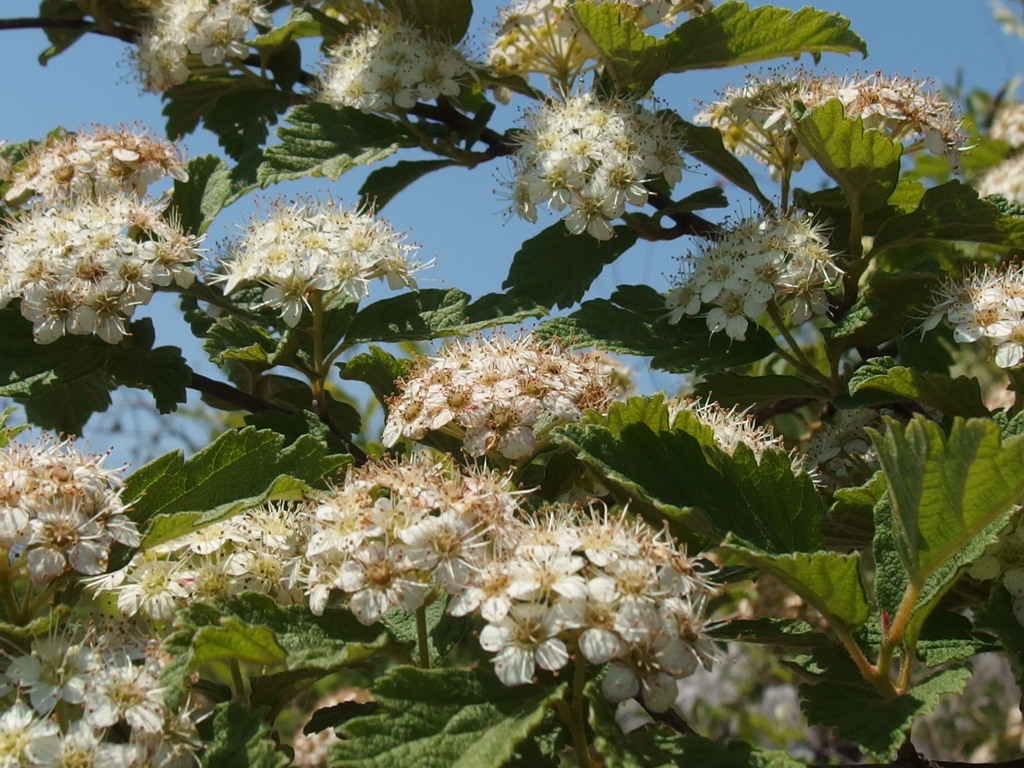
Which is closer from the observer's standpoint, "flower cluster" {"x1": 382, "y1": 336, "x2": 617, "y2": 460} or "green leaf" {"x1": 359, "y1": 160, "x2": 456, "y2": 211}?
"flower cluster" {"x1": 382, "y1": 336, "x2": 617, "y2": 460}

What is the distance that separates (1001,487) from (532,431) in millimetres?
680

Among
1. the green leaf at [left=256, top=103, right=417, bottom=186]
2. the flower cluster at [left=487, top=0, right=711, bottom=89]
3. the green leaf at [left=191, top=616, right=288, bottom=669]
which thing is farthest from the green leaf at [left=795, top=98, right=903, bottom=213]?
the green leaf at [left=191, top=616, right=288, bottom=669]

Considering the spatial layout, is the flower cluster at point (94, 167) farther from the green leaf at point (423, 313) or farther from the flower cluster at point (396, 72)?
the green leaf at point (423, 313)

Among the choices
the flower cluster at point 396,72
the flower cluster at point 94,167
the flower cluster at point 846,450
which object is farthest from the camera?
the flower cluster at point 396,72

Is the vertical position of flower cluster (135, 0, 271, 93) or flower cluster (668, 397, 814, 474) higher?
flower cluster (135, 0, 271, 93)

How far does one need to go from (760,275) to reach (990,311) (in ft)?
1.34

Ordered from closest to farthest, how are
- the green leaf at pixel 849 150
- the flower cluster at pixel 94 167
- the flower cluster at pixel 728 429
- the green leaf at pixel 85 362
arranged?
1. the flower cluster at pixel 728 429
2. the green leaf at pixel 849 150
3. the green leaf at pixel 85 362
4. the flower cluster at pixel 94 167

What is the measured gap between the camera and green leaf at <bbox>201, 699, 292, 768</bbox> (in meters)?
1.35

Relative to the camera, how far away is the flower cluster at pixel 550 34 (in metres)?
2.55

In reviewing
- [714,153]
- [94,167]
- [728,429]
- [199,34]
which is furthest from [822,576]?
[199,34]

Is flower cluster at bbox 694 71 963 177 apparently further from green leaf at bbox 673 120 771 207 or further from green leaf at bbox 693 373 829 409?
green leaf at bbox 693 373 829 409

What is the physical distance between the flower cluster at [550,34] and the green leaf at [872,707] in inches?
60.5

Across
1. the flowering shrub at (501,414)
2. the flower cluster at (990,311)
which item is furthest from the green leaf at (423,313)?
the flower cluster at (990,311)

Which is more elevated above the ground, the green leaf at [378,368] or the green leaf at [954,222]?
the green leaf at [954,222]
